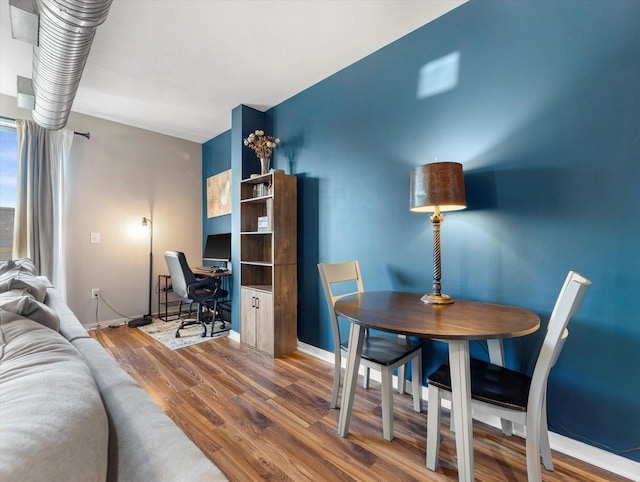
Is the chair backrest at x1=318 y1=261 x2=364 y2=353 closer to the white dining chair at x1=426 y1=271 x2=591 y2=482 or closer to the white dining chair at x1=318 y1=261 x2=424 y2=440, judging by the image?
the white dining chair at x1=318 y1=261 x2=424 y2=440

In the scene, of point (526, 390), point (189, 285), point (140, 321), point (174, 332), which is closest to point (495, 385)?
point (526, 390)

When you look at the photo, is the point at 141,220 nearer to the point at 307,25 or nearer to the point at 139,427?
the point at 307,25

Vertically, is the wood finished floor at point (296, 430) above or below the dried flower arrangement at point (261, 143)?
below

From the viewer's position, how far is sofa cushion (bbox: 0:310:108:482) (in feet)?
1.40

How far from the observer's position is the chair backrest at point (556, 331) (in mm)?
1061

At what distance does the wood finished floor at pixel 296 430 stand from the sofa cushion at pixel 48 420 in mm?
1098

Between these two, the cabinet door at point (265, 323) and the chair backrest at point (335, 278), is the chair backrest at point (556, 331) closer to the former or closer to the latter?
the chair backrest at point (335, 278)

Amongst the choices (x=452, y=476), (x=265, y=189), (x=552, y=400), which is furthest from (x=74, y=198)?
(x=552, y=400)

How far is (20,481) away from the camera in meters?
0.40

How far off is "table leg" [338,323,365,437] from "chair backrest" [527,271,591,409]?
0.77 m

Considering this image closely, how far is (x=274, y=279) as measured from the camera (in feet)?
9.12

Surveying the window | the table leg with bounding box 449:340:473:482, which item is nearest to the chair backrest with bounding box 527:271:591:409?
the table leg with bounding box 449:340:473:482

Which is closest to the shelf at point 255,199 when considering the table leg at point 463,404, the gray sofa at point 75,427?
the table leg at point 463,404

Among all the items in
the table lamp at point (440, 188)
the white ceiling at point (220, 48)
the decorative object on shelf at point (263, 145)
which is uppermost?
the white ceiling at point (220, 48)
